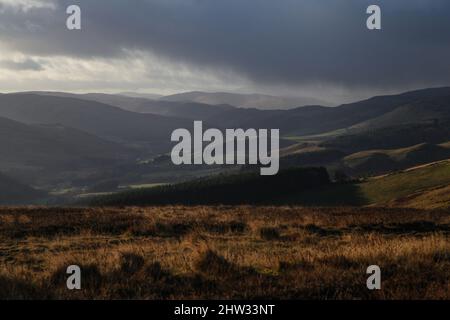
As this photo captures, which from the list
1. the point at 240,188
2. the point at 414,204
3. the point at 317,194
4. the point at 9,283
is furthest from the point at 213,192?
the point at 9,283

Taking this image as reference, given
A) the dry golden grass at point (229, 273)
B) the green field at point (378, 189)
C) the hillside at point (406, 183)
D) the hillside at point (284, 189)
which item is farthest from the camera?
the hillside at point (284, 189)

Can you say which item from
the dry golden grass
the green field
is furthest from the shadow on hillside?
the dry golden grass

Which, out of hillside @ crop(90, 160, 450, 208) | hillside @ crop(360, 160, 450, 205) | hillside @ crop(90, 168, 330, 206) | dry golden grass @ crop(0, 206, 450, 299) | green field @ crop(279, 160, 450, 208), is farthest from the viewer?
hillside @ crop(90, 168, 330, 206)

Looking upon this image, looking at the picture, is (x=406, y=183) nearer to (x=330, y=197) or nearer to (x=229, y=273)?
(x=330, y=197)

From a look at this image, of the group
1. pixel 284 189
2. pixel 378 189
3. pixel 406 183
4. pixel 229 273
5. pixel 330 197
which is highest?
pixel 284 189

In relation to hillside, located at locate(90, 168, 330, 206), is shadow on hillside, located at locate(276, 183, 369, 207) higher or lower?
lower

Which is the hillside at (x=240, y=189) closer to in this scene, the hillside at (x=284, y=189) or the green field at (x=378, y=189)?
the hillside at (x=284, y=189)

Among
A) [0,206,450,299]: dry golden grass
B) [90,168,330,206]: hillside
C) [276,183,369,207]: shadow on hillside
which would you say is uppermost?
[90,168,330,206]: hillside

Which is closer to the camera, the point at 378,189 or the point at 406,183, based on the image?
the point at 406,183

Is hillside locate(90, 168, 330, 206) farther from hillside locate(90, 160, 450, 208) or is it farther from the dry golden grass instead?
the dry golden grass

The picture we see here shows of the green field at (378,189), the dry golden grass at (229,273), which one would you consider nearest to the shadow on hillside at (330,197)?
the green field at (378,189)

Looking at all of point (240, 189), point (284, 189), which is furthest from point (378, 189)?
point (240, 189)

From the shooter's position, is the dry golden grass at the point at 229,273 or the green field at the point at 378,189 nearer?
the dry golden grass at the point at 229,273
